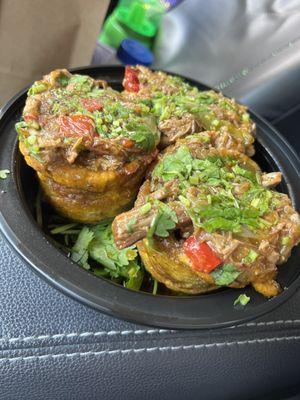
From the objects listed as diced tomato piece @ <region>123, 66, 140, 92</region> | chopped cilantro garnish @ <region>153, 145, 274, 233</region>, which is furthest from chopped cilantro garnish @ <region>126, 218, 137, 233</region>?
diced tomato piece @ <region>123, 66, 140, 92</region>

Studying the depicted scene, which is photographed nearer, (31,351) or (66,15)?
(31,351)

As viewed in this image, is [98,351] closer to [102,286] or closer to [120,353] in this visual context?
[120,353]

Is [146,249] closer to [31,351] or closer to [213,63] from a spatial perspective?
[31,351]

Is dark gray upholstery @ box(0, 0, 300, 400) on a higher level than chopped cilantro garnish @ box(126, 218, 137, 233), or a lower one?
lower

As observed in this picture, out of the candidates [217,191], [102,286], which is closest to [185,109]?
[217,191]

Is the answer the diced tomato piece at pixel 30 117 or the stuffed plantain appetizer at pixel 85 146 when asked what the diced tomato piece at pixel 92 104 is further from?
the diced tomato piece at pixel 30 117

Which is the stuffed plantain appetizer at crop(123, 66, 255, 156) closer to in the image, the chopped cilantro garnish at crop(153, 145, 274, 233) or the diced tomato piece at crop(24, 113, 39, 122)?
the chopped cilantro garnish at crop(153, 145, 274, 233)

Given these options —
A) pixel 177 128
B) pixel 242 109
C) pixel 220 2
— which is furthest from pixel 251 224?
pixel 220 2
